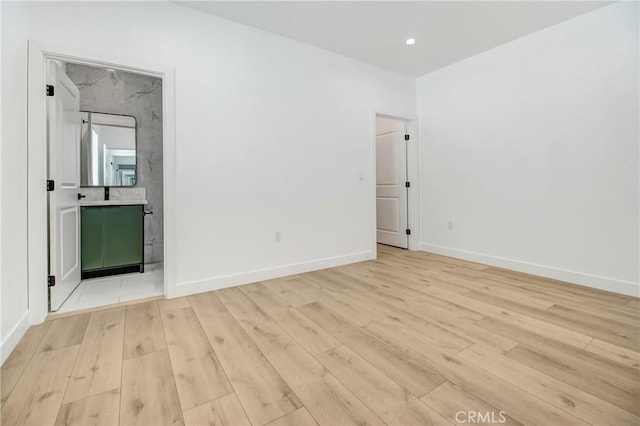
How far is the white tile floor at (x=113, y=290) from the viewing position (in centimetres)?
245

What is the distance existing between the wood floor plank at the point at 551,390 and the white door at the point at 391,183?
3.05 m

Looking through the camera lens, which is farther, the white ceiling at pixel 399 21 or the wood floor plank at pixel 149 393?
the white ceiling at pixel 399 21

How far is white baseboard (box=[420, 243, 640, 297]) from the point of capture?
260cm

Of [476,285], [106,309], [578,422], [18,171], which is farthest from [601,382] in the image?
[18,171]

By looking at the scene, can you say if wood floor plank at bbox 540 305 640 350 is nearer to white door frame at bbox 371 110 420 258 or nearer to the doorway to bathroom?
white door frame at bbox 371 110 420 258

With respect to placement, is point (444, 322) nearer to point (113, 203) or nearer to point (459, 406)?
point (459, 406)

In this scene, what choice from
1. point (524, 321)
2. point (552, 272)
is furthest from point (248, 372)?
point (552, 272)

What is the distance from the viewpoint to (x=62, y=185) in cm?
239

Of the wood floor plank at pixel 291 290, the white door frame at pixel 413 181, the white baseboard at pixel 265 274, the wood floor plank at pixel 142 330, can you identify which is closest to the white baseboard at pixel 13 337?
the wood floor plank at pixel 142 330

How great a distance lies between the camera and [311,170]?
3.39m

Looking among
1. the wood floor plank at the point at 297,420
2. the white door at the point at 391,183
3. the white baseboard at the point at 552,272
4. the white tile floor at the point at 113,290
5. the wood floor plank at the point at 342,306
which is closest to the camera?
the wood floor plank at the point at 297,420

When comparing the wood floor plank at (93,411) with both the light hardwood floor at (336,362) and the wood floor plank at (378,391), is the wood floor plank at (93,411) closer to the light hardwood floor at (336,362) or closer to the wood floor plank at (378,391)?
the light hardwood floor at (336,362)

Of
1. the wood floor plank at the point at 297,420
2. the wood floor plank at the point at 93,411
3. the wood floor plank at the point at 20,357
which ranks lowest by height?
the wood floor plank at the point at 297,420

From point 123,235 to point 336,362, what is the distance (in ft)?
9.93
